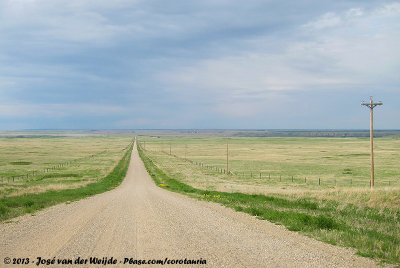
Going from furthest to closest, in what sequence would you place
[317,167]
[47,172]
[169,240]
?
[317,167]
[47,172]
[169,240]

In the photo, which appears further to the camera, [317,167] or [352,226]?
[317,167]

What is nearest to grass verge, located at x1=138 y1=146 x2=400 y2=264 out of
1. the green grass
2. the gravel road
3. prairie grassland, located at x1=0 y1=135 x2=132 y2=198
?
the gravel road

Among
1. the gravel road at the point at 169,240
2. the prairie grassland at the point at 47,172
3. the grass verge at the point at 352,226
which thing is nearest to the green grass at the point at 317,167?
the prairie grassland at the point at 47,172

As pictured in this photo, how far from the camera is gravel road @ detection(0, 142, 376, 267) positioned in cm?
981

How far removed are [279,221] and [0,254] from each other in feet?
36.6

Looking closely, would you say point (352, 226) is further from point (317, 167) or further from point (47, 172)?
point (317, 167)

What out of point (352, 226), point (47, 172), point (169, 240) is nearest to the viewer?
point (169, 240)

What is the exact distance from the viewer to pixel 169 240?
38.9 ft

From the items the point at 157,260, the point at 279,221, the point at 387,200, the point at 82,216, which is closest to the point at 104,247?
the point at 157,260

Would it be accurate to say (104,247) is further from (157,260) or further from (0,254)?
(0,254)

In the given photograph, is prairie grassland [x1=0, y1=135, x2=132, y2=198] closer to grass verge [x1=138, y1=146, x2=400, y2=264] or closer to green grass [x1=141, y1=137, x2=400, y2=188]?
grass verge [x1=138, y1=146, x2=400, y2=264]

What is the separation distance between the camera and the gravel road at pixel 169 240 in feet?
32.2

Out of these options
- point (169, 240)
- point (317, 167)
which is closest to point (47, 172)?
point (169, 240)

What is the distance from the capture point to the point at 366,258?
9.66m
